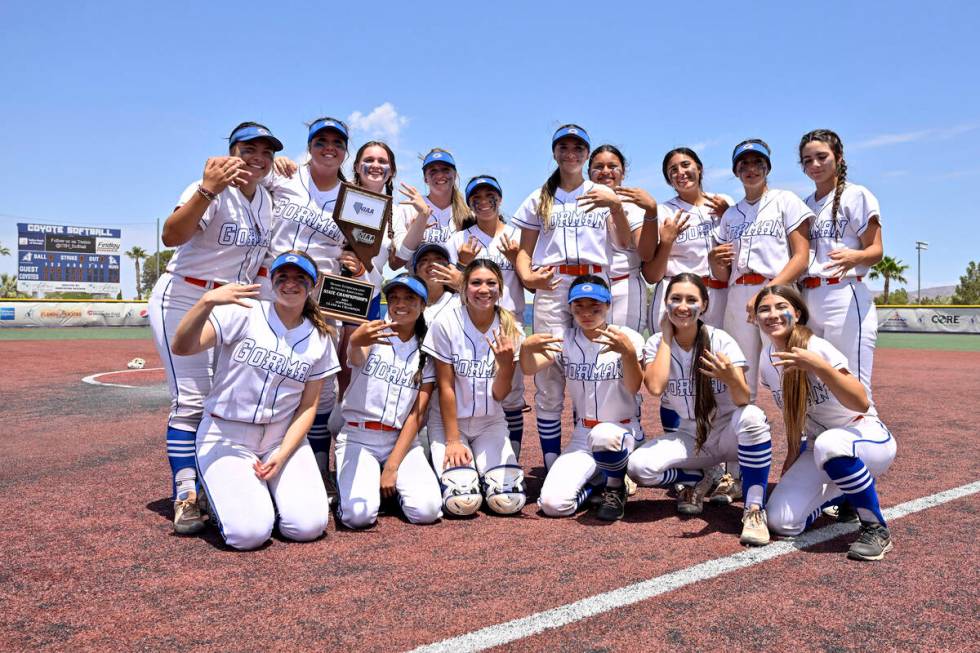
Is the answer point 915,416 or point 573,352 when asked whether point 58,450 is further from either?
point 915,416

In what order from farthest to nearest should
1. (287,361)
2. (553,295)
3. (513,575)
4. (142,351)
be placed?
1. (142,351)
2. (553,295)
3. (287,361)
4. (513,575)

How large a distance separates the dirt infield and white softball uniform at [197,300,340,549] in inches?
8.5

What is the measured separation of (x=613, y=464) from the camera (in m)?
3.97

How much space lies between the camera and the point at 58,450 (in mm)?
5609

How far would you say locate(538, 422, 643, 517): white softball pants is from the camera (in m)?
3.90

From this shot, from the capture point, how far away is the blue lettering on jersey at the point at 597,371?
13.9 feet

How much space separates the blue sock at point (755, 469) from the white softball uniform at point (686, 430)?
0.23 m

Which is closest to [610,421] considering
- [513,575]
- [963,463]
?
[513,575]

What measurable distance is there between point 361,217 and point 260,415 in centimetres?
141

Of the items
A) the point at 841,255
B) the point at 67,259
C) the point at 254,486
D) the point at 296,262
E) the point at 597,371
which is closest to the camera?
the point at 254,486

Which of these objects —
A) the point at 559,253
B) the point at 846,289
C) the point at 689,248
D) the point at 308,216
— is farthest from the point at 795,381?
the point at 308,216

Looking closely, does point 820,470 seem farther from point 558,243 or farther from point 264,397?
point 264,397

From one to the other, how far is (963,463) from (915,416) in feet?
9.00

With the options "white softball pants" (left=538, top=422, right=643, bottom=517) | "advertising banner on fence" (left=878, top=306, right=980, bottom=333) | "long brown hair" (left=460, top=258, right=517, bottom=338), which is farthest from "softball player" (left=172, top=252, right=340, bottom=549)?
"advertising banner on fence" (left=878, top=306, right=980, bottom=333)
